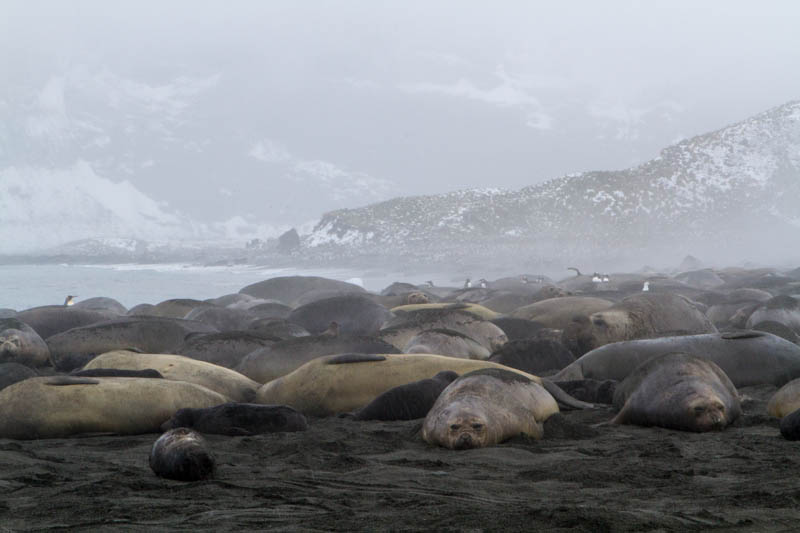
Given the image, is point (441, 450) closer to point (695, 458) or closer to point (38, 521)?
point (695, 458)

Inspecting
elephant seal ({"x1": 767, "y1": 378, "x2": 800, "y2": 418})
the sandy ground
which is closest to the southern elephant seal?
the sandy ground

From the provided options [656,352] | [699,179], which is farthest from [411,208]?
[656,352]

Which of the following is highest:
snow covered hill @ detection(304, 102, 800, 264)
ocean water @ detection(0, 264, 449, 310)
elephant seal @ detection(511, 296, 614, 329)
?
snow covered hill @ detection(304, 102, 800, 264)

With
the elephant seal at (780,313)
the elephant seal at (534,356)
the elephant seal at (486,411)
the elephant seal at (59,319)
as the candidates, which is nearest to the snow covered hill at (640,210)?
the elephant seal at (780,313)

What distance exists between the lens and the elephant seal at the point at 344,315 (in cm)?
1206

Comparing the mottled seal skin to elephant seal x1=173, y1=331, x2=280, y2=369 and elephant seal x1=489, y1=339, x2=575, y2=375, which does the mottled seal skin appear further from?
elephant seal x1=173, y1=331, x2=280, y2=369

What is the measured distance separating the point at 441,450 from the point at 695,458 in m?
1.43

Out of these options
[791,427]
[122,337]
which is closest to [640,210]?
[122,337]

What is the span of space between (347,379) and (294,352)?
1516 mm

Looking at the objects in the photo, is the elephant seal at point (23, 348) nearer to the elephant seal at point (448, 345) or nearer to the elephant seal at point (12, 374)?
the elephant seal at point (12, 374)

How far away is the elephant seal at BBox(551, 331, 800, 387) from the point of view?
7.62 metres

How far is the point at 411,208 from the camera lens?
5072 centimetres

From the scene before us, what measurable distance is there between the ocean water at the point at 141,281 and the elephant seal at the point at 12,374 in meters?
17.0

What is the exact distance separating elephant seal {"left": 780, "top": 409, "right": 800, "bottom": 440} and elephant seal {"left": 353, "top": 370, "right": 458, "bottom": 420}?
236cm
